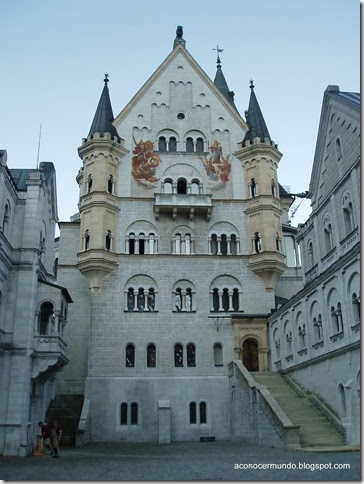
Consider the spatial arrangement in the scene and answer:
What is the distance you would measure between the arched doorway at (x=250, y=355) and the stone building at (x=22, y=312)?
52.3 ft

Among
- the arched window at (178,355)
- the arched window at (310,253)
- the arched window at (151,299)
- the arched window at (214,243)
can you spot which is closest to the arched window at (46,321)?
the arched window at (151,299)

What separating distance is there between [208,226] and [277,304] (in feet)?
29.6

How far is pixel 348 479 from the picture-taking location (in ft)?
46.4

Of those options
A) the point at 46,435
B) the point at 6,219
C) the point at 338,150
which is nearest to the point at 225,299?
the point at 338,150

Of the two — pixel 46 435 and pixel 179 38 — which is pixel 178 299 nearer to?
pixel 46 435

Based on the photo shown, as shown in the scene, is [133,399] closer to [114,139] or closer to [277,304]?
[277,304]

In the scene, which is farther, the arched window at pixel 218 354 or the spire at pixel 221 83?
the spire at pixel 221 83

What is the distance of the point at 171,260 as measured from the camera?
42062mm

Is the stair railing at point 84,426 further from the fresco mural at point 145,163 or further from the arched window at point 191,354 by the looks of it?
the fresco mural at point 145,163

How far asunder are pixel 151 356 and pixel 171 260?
7.64 metres

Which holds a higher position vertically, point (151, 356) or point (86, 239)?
point (86, 239)

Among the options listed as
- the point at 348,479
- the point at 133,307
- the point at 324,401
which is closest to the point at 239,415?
the point at 324,401

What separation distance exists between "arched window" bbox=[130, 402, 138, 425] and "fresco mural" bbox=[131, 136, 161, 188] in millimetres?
17612

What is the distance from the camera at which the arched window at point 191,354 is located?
39875 millimetres
